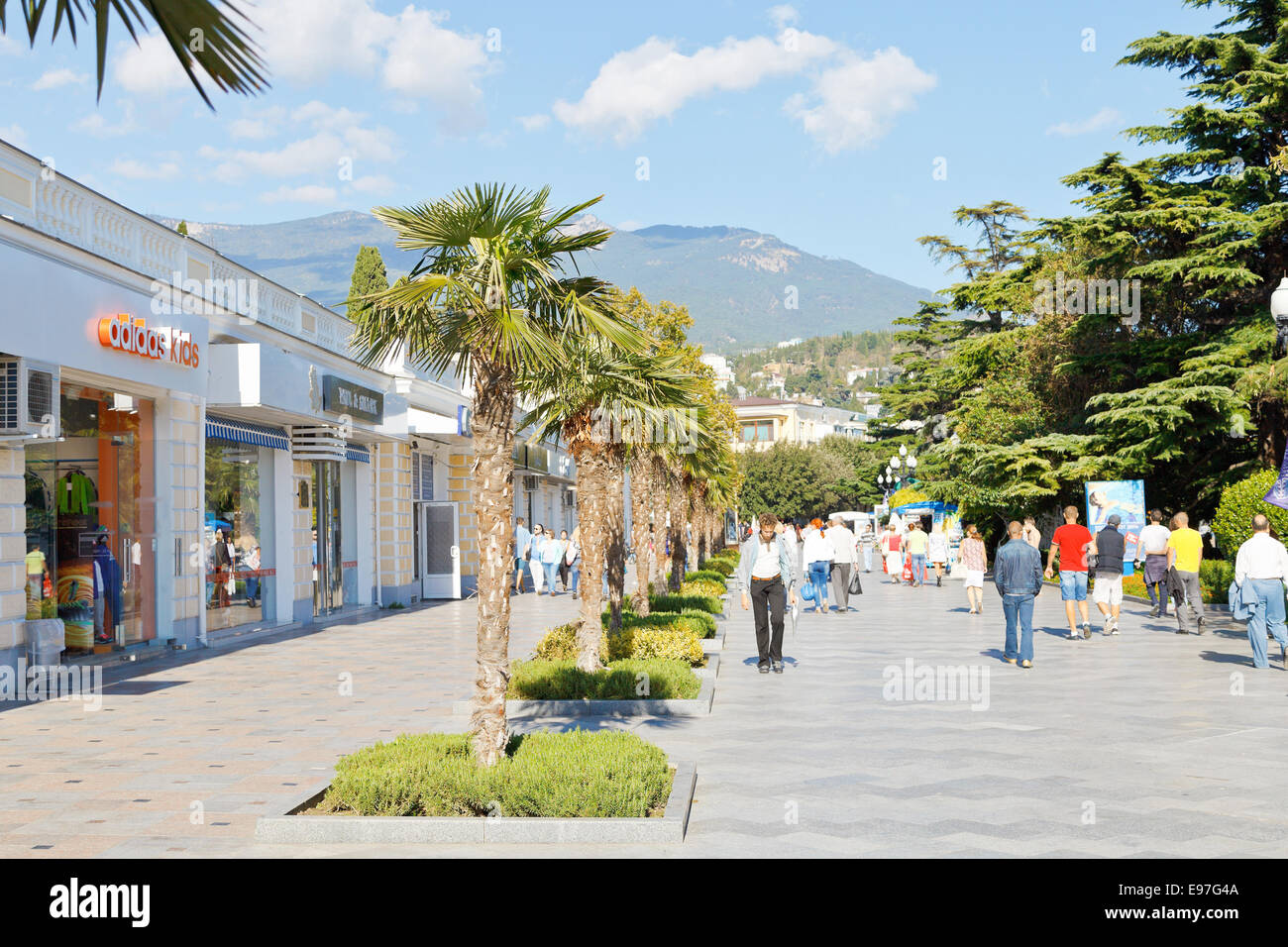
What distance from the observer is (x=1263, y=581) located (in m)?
13.3

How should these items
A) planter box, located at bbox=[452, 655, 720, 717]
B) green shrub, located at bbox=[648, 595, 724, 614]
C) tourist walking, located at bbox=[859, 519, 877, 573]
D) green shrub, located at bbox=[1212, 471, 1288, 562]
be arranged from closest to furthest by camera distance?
planter box, located at bbox=[452, 655, 720, 717] < green shrub, located at bbox=[648, 595, 724, 614] < green shrub, located at bbox=[1212, 471, 1288, 562] < tourist walking, located at bbox=[859, 519, 877, 573]

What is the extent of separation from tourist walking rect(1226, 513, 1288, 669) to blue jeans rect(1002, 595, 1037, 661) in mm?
2323

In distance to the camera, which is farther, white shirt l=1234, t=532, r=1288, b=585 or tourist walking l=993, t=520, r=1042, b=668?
tourist walking l=993, t=520, r=1042, b=668

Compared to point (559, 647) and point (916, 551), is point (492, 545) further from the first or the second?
point (916, 551)

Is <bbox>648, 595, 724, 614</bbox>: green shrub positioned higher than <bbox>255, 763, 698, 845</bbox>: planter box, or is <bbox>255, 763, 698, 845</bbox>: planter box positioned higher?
<bbox>648, 595, 724, 614</bbox>: green shrub

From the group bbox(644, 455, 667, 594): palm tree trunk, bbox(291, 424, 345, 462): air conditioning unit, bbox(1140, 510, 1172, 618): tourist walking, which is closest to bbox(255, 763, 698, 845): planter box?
bbox(644, 455, 667, 594): palm tree trunk

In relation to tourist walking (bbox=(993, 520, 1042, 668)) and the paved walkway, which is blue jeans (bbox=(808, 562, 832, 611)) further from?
tourist walking (bbox=(993, 520, 1042, 668))

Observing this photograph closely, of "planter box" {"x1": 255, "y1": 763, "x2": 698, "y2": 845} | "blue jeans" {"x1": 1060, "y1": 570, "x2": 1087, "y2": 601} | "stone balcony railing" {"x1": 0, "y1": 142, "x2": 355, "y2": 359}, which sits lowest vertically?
"planter box" {"x1": 255, "y1": 763, "x2": 698, "y2": 845}

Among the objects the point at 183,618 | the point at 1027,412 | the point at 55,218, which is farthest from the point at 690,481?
the point at 55,218

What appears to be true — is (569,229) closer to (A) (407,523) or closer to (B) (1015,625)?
(B) (1015,625)

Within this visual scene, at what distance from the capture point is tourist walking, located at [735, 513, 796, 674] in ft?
46.2

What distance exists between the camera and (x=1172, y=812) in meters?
6.60

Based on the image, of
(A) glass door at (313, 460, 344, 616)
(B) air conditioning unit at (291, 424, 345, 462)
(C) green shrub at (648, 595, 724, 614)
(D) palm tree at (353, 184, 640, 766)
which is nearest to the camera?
(D) palm tree at (353, 184, 640, 766)

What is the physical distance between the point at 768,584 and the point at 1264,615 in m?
5.59
